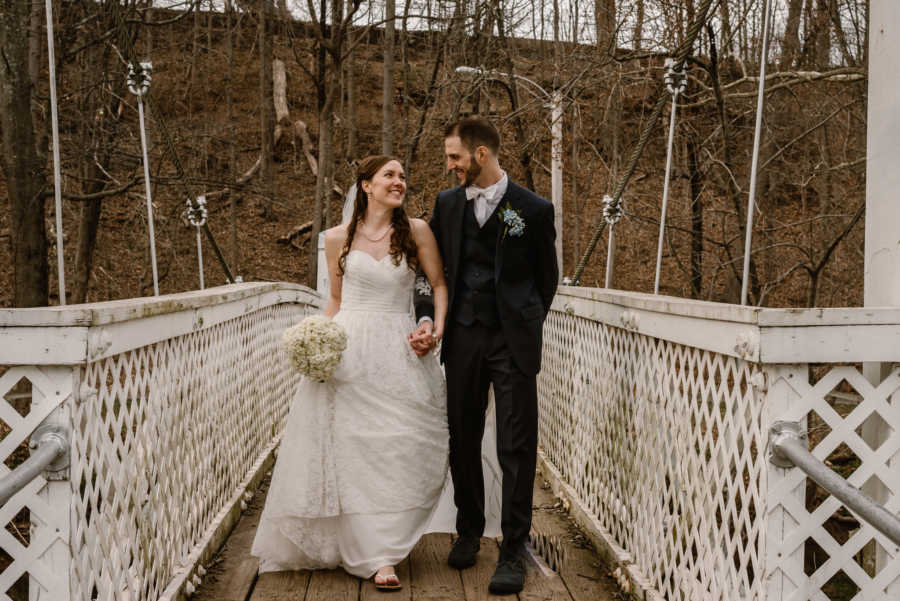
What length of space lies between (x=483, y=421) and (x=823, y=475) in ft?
6.40

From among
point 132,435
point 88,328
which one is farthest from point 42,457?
point 132,435

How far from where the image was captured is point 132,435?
8.64 ft

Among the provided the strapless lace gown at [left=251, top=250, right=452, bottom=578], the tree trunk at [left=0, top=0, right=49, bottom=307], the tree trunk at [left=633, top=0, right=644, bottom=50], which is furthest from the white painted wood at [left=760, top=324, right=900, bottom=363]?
the tree trunk at [left=0, top=0, right=49, bottom=307]

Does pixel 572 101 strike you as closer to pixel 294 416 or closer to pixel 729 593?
pixel 294 416

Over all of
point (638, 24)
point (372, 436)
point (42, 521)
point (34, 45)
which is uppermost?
point (638, 24)

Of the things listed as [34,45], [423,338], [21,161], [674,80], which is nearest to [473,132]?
[423,338]

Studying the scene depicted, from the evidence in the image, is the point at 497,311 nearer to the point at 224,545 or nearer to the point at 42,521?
the point at 224,545

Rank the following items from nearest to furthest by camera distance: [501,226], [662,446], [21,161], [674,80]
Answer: [662,446] < [501,226] < [674,80] < [21,161]

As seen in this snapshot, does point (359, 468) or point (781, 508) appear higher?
point (781, 508)

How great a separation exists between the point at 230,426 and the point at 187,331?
115 centimetres

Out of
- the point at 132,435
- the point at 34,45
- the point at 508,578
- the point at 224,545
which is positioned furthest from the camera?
the point at 34,45

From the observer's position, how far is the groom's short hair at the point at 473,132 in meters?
3.42

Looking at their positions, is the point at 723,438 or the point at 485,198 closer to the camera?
the point at 723,438

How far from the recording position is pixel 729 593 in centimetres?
236
